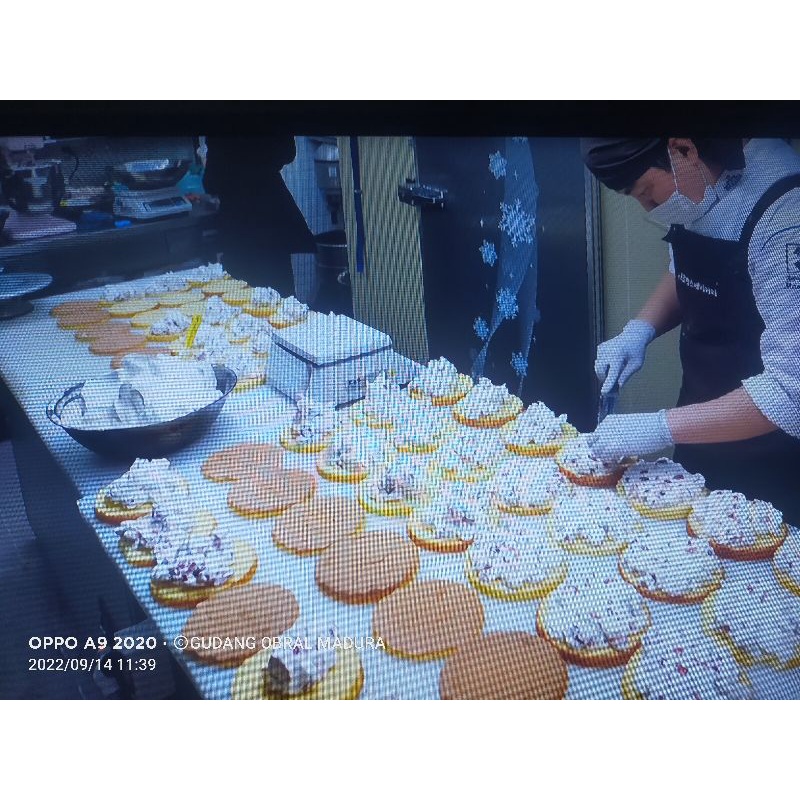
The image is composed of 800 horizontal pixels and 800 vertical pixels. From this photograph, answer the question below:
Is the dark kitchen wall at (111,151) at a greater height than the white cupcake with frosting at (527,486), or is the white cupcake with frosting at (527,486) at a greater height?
the dark kitchen wall at (111,151)

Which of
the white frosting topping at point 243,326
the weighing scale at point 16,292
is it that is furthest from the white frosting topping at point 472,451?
the weighing scale at point 16,292

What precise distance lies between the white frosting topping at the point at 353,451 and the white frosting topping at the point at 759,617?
0.69m

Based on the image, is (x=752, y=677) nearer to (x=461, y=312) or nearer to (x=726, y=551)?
(x=726, y=551)

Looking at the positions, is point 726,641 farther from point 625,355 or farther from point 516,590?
point 625,355

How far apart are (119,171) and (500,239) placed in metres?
0.74

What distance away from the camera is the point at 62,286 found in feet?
4.37

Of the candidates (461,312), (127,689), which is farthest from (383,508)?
(127,689)

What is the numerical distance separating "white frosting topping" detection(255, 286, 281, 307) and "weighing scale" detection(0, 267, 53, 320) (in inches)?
15.7

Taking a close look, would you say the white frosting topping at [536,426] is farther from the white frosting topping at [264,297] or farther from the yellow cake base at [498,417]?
the white frosting topping at [264,297]

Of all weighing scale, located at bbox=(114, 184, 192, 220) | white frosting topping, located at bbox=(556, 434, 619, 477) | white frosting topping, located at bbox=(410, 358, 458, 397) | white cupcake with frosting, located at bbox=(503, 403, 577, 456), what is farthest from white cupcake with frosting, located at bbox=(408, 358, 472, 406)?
weighing scale, located at bbox=(114, 184, 192, 220)

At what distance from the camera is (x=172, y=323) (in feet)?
4.43

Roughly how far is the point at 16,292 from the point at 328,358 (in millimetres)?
601

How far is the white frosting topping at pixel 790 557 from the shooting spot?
4.28 ft

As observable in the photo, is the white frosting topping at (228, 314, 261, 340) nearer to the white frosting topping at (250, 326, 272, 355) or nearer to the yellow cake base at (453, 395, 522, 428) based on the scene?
the white frosting topping at (250, 326, 272, 355)
